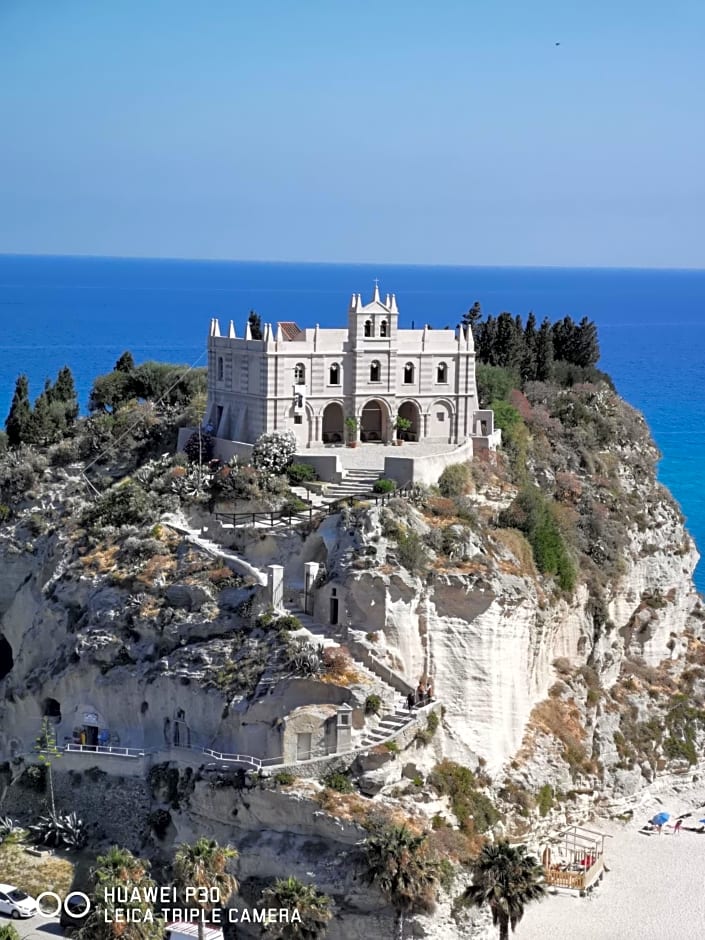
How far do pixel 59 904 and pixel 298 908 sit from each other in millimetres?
9511

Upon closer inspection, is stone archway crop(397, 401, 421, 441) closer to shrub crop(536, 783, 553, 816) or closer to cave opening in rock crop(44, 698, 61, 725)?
shrub crop(536, 783, 553, 816)

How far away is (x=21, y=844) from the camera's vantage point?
180 feet

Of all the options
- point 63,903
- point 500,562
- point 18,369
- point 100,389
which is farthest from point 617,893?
point 18,369

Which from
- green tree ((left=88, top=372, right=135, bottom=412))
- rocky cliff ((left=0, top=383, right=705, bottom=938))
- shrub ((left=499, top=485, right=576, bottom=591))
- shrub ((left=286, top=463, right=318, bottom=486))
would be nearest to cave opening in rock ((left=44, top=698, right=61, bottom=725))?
rocky cliff ((left=0, top=383, right=705, bottom=938))

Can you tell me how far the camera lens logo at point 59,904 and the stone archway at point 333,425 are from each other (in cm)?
2385

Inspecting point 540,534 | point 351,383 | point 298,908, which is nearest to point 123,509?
point 351,383

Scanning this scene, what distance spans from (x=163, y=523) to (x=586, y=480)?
841 inches

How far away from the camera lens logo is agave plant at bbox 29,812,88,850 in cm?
304

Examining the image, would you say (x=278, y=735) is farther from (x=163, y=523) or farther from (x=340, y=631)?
(x=163, y=523)

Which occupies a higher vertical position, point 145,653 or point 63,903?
point 145,653

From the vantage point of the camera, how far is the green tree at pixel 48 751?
185 ft

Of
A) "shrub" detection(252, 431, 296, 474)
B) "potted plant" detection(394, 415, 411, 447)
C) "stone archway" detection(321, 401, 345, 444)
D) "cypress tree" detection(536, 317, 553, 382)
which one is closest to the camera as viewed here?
"shrub" detection(252, 431, 296, 474)

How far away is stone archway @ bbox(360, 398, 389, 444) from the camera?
6856 centimetres

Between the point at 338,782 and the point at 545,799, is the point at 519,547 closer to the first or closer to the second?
the point at 545,799
